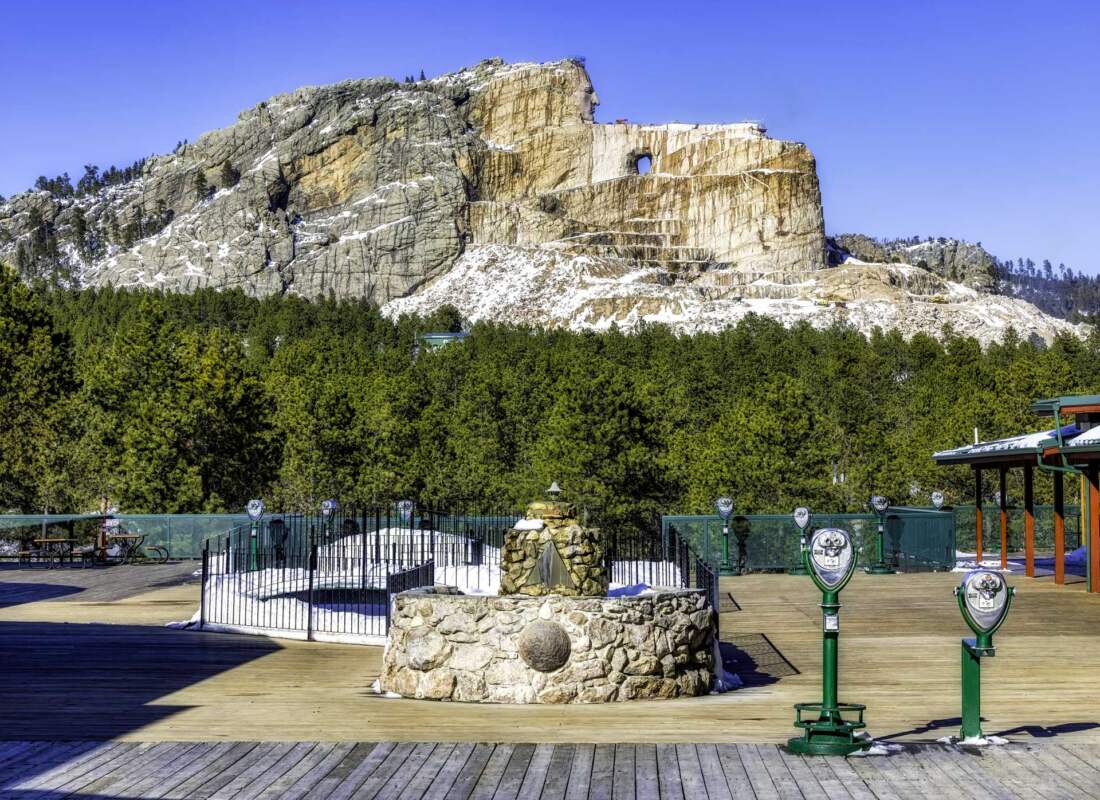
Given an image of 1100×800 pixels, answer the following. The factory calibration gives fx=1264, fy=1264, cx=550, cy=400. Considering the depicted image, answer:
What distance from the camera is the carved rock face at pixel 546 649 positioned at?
443 inches

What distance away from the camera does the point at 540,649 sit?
11.2 m

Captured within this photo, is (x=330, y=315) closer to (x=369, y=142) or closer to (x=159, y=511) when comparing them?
(x=159, y=511)

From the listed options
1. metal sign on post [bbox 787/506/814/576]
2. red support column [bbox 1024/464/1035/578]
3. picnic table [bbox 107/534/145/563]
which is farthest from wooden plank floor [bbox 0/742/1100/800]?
picnic table [bbox 107/534/145/563]

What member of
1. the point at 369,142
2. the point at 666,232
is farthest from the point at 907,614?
the point at 369,142

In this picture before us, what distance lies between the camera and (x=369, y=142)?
190 m

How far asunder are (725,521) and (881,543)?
11.2ft

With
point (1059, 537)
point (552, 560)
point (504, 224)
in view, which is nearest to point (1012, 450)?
point (1059, 537)

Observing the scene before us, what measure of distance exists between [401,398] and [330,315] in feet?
180

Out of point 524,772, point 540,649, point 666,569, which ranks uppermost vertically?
point 666,569

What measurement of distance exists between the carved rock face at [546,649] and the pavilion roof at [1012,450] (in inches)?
511

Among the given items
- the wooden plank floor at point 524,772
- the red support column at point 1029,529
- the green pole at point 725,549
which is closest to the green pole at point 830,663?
the wooden plank floor at point 524,772

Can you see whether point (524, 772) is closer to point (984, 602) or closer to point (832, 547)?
point (832, 547)

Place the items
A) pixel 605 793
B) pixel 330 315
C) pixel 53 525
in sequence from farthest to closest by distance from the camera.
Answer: pixel 330 315, pixel 53 525, pixel 605 793

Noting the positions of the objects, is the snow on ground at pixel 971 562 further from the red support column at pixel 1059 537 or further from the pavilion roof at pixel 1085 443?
the pavilion roof at pixel 1085 443
